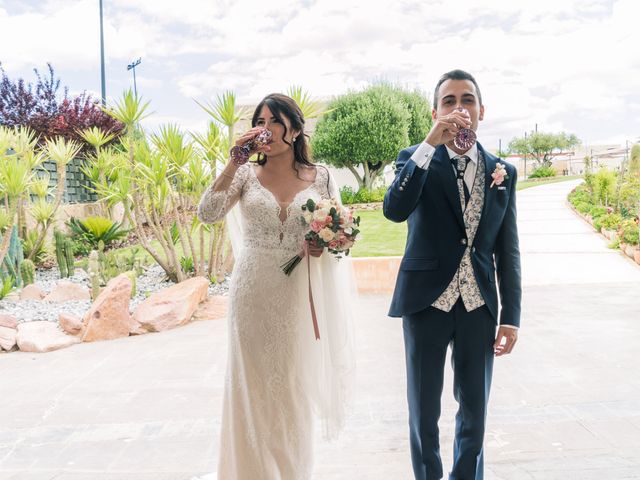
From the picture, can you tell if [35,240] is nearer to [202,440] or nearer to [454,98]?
[202,440]

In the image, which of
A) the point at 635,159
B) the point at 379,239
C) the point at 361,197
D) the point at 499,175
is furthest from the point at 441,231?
the point at 361,197

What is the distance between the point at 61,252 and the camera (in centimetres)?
943

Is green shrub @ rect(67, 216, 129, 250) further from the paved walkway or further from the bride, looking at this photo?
the bride

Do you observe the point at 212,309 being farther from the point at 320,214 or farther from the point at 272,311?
the point at 320,214

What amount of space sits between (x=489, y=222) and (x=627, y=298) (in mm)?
6352

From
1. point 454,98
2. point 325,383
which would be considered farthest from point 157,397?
point 454,98

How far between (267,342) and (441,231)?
98 cm

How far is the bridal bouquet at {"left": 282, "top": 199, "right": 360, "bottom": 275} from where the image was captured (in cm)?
252

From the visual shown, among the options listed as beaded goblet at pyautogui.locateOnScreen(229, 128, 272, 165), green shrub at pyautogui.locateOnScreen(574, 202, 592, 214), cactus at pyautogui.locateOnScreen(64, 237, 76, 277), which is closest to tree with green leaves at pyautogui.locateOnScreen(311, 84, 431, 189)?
green shrub at pyautogui.locateOnScreen(574, 202, 592, 214)

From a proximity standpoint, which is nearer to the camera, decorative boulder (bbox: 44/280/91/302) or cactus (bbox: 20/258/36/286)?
decorative boulder (bbox: 44/280/91/302)

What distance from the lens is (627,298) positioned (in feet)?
25.1

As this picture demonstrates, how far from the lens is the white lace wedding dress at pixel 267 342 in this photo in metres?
2.70

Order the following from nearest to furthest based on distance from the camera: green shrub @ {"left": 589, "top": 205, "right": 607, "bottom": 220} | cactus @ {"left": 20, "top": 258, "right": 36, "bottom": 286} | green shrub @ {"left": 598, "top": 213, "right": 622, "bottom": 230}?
1. cactus @ {"left": 20, "top": 258, "right": 36, "bottom": 286}
2. green shrub @ {"left": 598, "top": 213, "right": 622, "bottom": 230}
3. green shrub @ {"left": 589, "top": 205, "right": 607, "bottom": 220}

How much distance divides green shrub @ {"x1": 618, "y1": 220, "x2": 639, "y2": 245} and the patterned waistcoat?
9.67 metres
